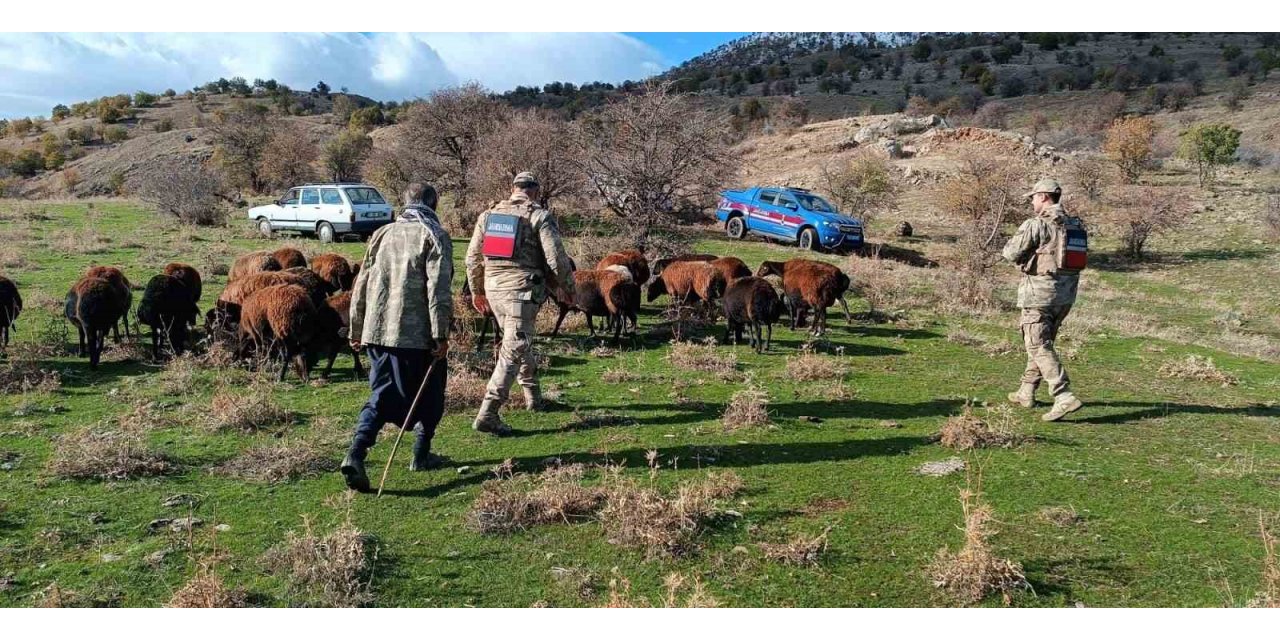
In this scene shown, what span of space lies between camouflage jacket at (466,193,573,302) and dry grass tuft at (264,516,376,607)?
2.65 meters

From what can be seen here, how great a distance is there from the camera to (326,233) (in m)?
20.8

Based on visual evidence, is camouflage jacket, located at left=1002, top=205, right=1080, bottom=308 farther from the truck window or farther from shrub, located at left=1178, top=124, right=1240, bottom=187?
shrub, located at left=1178, top=124, right=1240, bottom=187

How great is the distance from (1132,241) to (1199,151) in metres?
9.97

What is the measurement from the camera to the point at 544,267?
6613mm

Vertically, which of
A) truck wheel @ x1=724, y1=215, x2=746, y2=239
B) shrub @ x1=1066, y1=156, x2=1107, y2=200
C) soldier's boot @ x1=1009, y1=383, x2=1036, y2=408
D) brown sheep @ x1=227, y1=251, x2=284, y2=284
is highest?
shrub @ x1=1066, y1=156, x2=1107, y2=200

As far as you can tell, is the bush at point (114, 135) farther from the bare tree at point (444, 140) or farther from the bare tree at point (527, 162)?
the bare tree at point (527, 162)

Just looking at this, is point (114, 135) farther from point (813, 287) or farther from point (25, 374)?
point (813, 287)

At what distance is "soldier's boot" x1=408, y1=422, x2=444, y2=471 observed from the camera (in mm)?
5559

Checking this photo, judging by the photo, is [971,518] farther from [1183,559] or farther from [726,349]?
[726,349]

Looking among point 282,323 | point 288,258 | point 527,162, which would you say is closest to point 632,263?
point 288,258

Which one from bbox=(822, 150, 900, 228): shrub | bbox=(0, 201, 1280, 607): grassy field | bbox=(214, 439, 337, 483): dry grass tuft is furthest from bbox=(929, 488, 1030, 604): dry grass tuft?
bbox=(822, 150, 900, 228): shrub

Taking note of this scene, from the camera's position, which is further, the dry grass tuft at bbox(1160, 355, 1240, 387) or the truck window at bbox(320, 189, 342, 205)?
the truck window at bbox(320, 189, 342, 205)

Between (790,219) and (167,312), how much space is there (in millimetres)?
17691

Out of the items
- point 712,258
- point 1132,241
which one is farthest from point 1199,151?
point 712,258
